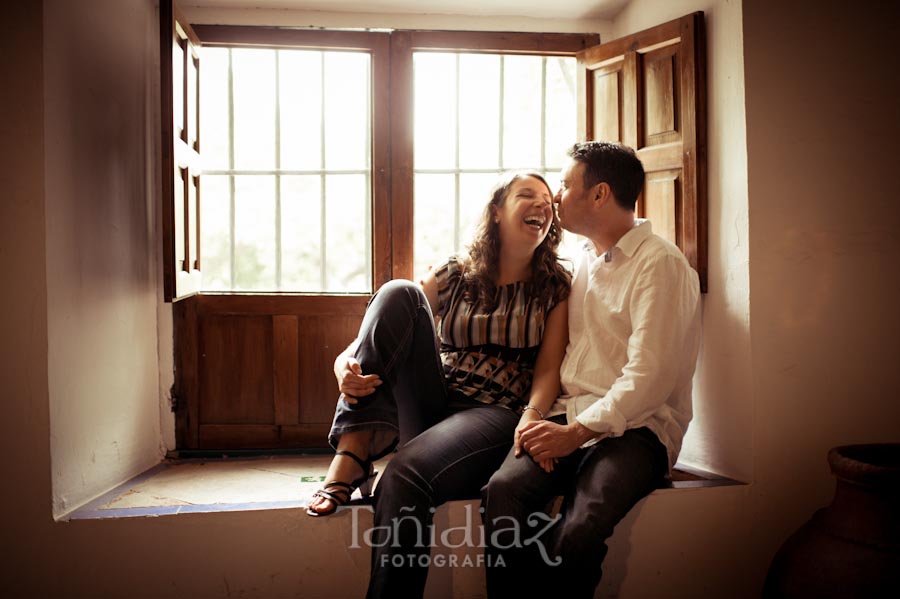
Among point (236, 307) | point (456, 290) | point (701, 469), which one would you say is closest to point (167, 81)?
point (236, 307)

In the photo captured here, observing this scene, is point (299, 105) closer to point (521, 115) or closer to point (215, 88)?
point (215, 88)

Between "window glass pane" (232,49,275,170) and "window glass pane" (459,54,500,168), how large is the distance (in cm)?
91

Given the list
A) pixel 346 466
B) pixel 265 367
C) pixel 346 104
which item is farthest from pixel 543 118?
pixel 346 466

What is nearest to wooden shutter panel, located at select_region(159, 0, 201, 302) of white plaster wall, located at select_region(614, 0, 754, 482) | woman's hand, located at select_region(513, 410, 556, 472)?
woman's hand, located at select_region(513, 410, 556, 472)

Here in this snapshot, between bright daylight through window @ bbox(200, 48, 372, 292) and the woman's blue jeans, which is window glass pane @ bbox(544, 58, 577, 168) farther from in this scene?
the woman's blue jeans

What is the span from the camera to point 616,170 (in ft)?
7.26

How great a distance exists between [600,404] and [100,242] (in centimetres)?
178

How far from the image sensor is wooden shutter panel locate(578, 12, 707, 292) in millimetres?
2447

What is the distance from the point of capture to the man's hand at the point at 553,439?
1.93 meters

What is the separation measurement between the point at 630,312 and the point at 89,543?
5.90 ft

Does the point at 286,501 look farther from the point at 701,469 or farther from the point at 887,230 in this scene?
the point at 887,230

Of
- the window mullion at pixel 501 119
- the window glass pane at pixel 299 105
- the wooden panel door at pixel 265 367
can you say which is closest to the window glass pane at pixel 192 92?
the window glass pane at pixel 299 105

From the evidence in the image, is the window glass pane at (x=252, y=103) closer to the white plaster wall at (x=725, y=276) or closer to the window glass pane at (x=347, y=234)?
the window glass pane at (x=347, y=234)

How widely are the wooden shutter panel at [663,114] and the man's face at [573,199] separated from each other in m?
0.48
